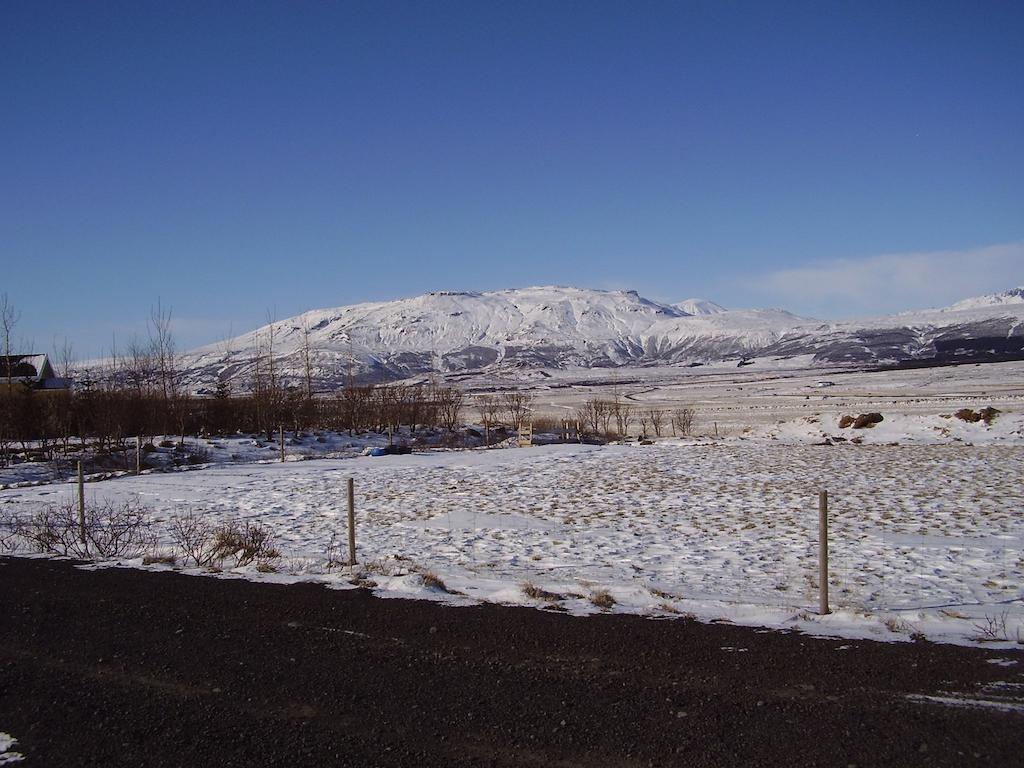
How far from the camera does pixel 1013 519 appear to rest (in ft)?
49.5

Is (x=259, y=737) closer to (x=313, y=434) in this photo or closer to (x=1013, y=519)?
(x=1013, y=519)

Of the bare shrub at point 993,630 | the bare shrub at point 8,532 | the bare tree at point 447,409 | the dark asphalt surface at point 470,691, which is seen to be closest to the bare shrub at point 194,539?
the bare shrub at point 8,532

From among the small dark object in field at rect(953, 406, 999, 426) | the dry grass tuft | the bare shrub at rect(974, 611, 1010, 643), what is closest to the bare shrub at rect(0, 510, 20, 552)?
the dry grass tuft

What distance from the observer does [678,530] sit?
15.2 m

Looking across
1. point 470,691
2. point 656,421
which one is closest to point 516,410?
point 656,421

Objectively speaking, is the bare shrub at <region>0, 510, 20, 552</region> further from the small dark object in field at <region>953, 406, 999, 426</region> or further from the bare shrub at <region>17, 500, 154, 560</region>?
the small dark object in field at <region>953, 406, 999, 426</region>

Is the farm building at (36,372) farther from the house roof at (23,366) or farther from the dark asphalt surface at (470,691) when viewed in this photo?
the dark asphalt surface at (470,691)

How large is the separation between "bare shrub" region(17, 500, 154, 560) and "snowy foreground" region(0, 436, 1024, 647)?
229cm

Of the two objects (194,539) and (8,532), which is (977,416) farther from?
(8,532)

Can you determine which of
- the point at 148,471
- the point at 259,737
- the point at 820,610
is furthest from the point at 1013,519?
the point at 148,471

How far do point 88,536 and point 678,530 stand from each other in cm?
1058

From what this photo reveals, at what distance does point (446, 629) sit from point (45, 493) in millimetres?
19850

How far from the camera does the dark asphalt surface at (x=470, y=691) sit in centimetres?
542

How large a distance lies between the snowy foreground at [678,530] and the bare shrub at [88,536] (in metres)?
2.29
